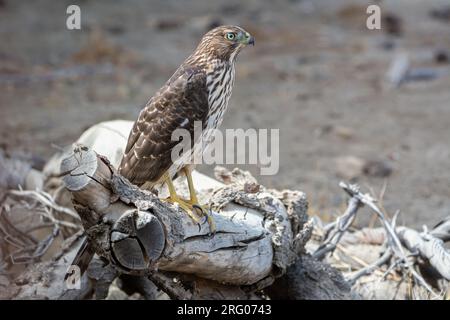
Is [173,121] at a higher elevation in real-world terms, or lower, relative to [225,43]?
lower

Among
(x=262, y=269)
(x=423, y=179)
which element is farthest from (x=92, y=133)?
(x=423, y=179)

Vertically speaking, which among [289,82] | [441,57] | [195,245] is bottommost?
[289,82]

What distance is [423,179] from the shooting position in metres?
8.11

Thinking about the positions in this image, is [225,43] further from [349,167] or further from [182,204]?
[349,167]

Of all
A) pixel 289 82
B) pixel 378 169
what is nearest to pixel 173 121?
pixel 378 169

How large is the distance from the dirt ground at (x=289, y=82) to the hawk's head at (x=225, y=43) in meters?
2.24

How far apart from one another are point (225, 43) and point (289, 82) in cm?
Answer: 767

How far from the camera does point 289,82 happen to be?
12.4 metres

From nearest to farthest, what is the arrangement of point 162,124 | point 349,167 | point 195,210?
point 195,210
point 162,124
point 349,167

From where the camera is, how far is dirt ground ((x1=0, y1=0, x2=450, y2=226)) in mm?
8477

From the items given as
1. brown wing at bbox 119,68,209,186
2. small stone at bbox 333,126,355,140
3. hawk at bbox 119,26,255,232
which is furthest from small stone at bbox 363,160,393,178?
brown wing at bbox 119,68,209,186

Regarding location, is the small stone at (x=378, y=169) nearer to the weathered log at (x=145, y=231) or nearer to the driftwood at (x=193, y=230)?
the driftwood at (x=193, y=230)

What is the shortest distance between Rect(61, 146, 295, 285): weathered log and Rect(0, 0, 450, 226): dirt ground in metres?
2.31

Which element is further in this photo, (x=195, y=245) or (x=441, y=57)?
(x=441, y=57)
